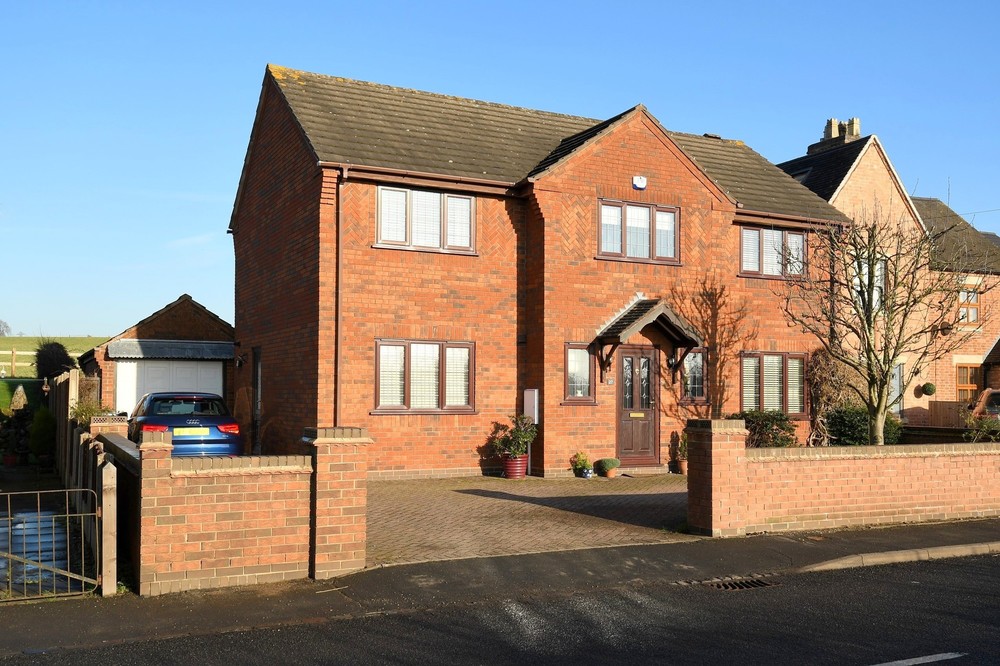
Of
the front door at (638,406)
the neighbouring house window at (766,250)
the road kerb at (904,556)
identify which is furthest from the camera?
the neighbouring house window at (766,250)

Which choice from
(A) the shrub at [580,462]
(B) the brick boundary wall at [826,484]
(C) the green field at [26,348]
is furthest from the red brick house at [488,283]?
(C) the green field at [26,348]

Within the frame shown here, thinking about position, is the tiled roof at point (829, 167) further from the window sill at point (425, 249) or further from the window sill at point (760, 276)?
the window sill at point (425, 249)

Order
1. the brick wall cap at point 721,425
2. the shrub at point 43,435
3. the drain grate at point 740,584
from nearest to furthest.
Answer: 1. the drain grate at point 740,584
2. the brick wall cap at point 721,425
3. the shrub at point 43,435

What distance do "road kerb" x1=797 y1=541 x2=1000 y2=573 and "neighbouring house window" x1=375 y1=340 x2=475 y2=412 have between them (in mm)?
8783

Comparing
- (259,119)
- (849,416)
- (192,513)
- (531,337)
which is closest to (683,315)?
(531,337)

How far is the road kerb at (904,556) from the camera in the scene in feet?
32.4

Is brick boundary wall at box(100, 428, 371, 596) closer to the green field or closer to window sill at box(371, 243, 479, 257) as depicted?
window sill at box(371, 243, 479, 257)

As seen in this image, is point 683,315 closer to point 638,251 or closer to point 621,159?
point 638,251

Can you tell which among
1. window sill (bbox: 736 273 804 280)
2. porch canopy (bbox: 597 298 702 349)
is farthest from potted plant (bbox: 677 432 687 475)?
window sill (bbox: 736 273 804 280)

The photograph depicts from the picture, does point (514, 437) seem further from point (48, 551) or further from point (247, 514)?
point (247, 514)

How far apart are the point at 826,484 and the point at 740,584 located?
336 cm

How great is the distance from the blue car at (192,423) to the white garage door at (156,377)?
7.83 m

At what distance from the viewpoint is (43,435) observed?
2069 centimetres

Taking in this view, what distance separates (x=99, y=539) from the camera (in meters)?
8.67
